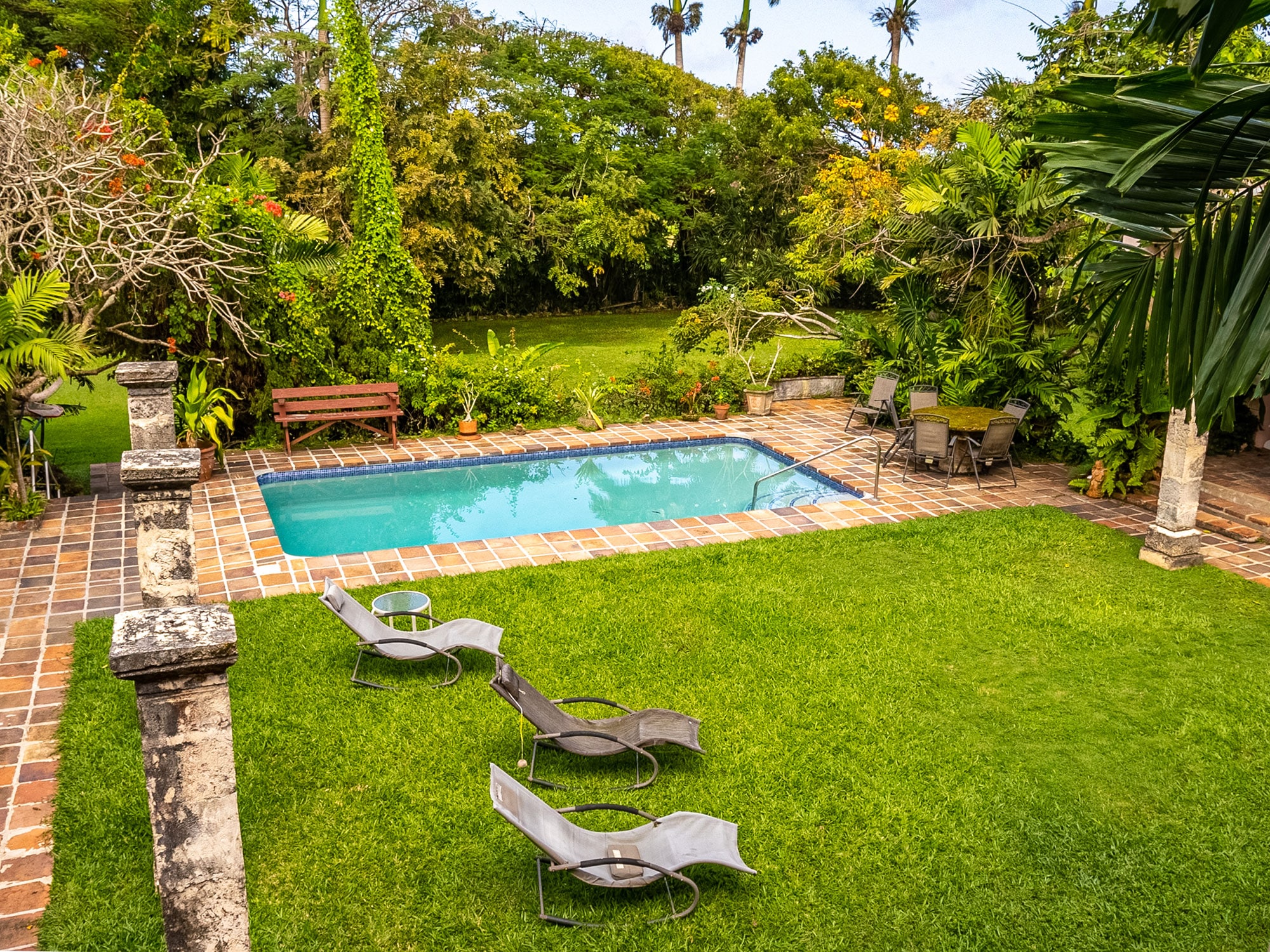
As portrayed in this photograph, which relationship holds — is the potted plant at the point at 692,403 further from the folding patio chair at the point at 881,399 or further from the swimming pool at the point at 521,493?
the folding patio chair at the point at 881,399

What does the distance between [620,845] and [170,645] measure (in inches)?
117

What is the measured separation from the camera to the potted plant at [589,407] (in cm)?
1512

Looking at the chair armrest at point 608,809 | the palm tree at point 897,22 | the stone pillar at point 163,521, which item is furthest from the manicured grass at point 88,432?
the palm tree at point 897,22

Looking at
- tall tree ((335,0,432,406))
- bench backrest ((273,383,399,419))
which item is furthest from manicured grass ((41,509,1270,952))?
tall tree ((335,0,432,406))

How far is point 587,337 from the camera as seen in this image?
26.7 meters

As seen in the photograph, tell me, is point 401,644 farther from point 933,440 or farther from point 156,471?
point 933,440

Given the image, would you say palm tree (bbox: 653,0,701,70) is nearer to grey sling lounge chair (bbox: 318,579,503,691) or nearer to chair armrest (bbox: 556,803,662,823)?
grey sling lounge chair (bbox: 318,579,503,691)

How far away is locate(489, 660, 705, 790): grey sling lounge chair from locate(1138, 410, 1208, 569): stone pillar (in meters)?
5.85

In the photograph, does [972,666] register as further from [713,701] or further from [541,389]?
[541,389]

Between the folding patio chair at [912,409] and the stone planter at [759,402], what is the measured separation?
2849mm

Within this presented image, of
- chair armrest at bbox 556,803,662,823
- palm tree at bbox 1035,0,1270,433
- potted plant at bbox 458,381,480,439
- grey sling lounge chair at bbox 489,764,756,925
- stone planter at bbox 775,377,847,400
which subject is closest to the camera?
palm tree at bbox 1035,0,1270,433

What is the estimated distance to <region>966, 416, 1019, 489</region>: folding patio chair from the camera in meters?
12.1

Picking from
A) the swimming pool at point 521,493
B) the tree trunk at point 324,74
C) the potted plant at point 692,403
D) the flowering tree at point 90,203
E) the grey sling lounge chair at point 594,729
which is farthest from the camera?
the tree trunk at point 324,74

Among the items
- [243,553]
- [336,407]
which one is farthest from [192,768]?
[336,407]
